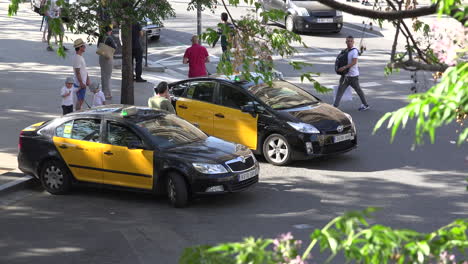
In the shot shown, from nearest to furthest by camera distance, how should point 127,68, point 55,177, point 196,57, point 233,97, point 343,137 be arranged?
point 55,177
point 343,137
point 233,97
point 127,68
point 196,57

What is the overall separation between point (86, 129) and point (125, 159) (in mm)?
920

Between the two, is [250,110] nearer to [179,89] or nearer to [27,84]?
[179,89]

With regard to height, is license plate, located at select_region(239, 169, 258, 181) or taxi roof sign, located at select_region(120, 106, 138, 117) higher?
taxi roof sign, located at select_region(120, 106, 138, 117)

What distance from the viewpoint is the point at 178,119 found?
13.4m

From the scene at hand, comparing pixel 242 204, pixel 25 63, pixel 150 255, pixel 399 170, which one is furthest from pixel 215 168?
Answer: pixel 25 63

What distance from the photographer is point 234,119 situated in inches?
598

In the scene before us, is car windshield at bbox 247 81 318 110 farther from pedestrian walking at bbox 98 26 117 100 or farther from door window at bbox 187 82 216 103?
pedestrian walking at bbox 98 26 117 100

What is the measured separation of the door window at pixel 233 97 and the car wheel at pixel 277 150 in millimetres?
814

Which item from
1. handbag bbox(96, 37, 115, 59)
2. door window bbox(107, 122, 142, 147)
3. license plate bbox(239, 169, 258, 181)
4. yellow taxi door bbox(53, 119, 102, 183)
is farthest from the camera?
handbag bbox(96, 37, 115, 59)

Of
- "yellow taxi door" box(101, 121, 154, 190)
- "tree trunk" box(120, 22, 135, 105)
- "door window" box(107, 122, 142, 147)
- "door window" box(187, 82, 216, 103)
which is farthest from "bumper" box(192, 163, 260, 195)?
"tree trunk" box(120, 22, 135, 105)

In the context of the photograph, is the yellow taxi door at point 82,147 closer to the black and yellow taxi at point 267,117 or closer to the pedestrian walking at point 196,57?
the black and yellow taxi at point 267,117

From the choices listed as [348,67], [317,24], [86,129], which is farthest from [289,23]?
[86,129]

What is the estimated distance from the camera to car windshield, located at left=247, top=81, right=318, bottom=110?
49.5ft

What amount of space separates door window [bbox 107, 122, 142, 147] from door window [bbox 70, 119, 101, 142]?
20 centimetres
